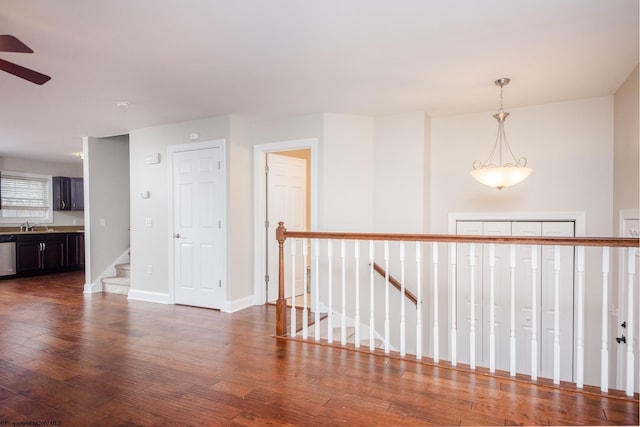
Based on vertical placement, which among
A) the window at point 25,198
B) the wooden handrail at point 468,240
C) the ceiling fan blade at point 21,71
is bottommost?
the wooden handrail at point 468,240

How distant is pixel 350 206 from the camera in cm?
426

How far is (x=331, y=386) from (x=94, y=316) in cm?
322

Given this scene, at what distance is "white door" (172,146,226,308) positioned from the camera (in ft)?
14.5

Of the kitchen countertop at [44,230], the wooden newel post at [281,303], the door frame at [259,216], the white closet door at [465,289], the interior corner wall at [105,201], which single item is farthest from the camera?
the kitchen countertop at [44,230]

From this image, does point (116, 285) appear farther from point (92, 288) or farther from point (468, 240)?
point (468, 240)

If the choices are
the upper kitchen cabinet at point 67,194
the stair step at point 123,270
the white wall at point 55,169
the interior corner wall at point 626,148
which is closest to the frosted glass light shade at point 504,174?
the interior corner wall at point 626,148

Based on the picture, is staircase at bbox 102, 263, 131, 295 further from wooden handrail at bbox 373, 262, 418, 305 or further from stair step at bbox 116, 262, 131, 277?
wooden handrail at bbox 373, 262, 418, 305

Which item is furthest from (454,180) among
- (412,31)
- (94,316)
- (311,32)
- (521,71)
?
(94,316)

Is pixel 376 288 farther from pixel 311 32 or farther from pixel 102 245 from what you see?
pixel 102 245

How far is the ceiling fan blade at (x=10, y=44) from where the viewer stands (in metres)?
1.92

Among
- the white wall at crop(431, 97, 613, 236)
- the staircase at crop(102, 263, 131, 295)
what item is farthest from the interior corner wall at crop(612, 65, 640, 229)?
the staircase at crop(102, 263, 131, 295)

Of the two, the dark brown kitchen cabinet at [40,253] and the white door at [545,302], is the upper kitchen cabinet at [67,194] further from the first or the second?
the white door at [545,302]

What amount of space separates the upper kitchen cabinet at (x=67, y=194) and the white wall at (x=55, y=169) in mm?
212

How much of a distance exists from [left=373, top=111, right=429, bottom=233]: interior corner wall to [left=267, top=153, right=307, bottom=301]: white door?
1.25 meters
